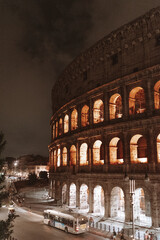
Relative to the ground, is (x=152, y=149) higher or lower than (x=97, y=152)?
higher

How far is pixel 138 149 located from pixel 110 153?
3243 millimetres

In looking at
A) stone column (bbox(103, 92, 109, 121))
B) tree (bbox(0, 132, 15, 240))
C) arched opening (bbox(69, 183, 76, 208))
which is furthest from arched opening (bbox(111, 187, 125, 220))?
tree (bbox(0, 132, 15, 240))


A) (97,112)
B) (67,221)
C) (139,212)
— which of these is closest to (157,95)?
(97,112)

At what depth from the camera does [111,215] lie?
82.6 feet

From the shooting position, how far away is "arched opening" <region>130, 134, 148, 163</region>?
24.7m

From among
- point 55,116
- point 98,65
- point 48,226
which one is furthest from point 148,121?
point 55,116

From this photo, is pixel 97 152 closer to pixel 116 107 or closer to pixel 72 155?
pixel 116 107

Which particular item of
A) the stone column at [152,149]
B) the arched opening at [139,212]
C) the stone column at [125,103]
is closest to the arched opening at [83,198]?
the arched opening at [139,212]

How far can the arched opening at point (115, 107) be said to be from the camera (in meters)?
27.7

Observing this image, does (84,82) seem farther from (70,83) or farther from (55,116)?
(55,116)

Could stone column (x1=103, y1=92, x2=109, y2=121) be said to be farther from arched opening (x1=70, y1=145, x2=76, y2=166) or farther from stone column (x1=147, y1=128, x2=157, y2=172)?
arched opening (x1=70, y1=145, x2=76, y2=166)

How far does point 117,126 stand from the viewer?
26.1 meters

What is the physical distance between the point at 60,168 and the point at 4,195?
24.8 metres

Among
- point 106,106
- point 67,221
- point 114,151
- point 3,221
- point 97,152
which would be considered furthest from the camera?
point 97,152
